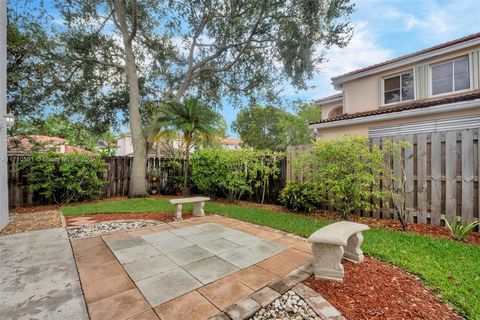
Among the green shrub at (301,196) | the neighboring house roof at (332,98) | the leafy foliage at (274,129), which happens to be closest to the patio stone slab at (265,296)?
the green shrub at (301,196)

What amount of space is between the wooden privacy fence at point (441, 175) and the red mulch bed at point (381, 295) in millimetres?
2789

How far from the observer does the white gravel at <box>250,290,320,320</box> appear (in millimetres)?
1988

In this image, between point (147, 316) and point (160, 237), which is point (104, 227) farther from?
point (147, 316)

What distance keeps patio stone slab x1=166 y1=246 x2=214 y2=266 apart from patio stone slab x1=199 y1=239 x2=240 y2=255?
107 mm

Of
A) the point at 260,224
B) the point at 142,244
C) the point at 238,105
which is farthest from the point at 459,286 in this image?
the point at 238,105

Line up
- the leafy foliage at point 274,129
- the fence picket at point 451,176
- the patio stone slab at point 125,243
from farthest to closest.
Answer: the leafy foliage at point 274,129, the fence picket at point 451,176, the patio stone slab at point 125,243

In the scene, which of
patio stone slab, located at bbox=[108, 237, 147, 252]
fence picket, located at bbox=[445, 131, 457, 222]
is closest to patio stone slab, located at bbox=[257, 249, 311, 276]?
patio stone slab, located at bbox=[108, 237, 147, 252]

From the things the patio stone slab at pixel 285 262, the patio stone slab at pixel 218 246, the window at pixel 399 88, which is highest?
the window at pixel 399 88

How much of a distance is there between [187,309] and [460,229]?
4.96 meters

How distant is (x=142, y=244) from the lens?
3.79 m

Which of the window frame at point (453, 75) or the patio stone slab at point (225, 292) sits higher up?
the window frame at point (453, 75)

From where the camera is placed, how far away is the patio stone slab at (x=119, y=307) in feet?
6.54

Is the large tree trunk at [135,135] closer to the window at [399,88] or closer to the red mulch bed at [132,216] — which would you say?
the red mulch bed at [132,216]

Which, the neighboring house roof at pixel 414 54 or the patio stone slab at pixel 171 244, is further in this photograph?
the neighboring house roof at pixel 414 54
